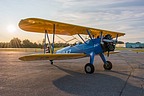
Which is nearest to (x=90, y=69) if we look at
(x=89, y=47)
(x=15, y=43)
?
(x=89, y=47)

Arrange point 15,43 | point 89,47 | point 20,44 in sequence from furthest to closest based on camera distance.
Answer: point 15,43, point 20,44, point 89,47

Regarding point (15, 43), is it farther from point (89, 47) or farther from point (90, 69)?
point (90, 69)

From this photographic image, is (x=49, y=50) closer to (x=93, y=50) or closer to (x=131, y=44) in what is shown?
(x=93, y=50)

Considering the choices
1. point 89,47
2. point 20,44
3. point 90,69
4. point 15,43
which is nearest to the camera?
point 90,69

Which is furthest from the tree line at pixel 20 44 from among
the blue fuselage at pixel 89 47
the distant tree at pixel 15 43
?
the blue fuselage at pixel 89 47

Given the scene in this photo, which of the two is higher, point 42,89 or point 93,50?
point 93,50

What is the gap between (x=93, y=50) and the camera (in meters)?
11.1

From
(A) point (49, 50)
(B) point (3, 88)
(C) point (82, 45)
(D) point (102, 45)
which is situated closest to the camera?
(B) point (3, 88)

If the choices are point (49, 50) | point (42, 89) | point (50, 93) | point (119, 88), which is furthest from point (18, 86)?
point (49, 50)

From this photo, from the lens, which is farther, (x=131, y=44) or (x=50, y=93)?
(x=131, y=44)

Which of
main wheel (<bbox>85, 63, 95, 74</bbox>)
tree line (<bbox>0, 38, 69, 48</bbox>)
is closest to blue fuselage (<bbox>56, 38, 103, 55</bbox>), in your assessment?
main wheel (<bbox>85, 63, 95, 74</bbox>)

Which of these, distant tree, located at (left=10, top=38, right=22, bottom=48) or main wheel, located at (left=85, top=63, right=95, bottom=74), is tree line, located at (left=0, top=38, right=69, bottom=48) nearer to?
distant tree, located at (left=10, top=38, right=22, bottom=48)

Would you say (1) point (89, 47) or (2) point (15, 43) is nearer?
(1) point (89, 47)

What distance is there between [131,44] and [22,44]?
7399cm
